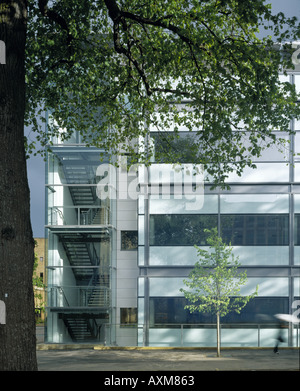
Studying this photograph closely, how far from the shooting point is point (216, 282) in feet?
71.1

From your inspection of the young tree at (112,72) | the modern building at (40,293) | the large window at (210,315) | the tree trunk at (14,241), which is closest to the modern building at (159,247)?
the large window at (210,315)

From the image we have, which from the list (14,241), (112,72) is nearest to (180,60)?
(112,72)

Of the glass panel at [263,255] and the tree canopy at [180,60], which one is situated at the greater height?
the tree canopy at [180,60]

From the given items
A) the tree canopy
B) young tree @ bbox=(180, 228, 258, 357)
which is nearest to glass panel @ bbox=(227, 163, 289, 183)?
young tree @ bbox=(180, 228, 258, 357)

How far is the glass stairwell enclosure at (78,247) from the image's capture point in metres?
24.2

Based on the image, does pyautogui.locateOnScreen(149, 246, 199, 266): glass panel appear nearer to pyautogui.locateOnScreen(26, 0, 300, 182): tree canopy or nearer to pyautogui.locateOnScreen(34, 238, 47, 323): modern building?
pyautogui.locateOnScreen(34, 238, 47, 323): modern building

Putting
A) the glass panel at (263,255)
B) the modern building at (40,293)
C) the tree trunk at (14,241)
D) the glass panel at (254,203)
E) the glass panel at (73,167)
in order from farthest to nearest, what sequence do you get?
the modern building at (40,293), the glass panel at (73,167), the glass panel at (254,203), the glass panel at (263,255), the tree trunk at (14,241)

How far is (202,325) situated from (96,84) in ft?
40.5

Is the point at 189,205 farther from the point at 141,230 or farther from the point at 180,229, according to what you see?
the point at 141,230

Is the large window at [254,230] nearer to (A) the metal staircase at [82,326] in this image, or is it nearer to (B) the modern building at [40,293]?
(A) the metal staircase at [82,326]

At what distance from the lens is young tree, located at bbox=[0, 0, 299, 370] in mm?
7113

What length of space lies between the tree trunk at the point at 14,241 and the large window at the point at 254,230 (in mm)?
16322

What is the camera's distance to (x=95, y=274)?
2462 centimetres

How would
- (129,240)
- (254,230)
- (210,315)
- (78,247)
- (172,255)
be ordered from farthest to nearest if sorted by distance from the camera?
(129,240) < (78,247) < (172,255) < (254,230) < (210,315)
